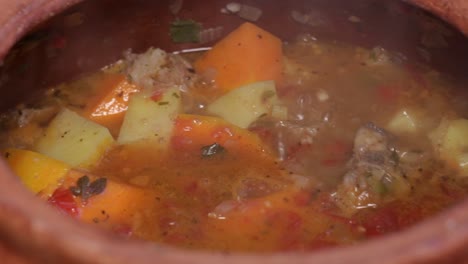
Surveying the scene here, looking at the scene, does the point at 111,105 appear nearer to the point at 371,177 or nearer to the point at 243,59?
the point at 243,59

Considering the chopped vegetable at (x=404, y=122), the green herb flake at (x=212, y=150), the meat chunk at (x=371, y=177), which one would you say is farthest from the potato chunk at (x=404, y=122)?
the green herb flake at (x=212, y=150)

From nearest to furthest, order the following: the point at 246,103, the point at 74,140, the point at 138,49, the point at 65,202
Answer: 1. the point at 65,202
2. the point at 74,140
3. the point at 246,103
4. the point at 138,49

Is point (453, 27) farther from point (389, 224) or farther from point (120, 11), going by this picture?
point (120, 11)

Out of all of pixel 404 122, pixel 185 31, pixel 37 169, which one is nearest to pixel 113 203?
pixel 37 169

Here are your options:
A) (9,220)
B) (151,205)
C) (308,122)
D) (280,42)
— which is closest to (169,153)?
(151,205)

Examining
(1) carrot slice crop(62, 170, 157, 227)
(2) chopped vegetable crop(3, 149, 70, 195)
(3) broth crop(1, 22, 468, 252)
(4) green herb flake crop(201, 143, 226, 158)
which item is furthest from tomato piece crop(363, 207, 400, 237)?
(2) chopped vegetable crop(3, 149, 70, 195)

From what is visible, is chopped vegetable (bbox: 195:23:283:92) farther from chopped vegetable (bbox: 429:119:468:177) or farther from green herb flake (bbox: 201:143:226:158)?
chopped vegetable (bbox: 429:119:468:177)
